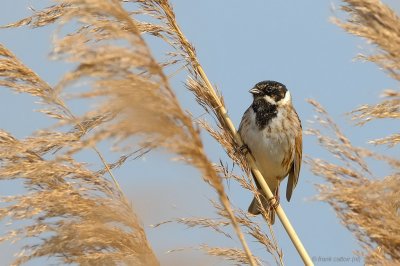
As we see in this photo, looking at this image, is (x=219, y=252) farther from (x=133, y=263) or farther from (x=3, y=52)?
(x=3, y=52)

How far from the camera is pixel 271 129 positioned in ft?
14.6

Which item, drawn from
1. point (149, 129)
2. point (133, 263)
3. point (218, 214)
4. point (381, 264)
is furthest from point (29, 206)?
point (381, 264)

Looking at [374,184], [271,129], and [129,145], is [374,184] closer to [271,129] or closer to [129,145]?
[129,145]

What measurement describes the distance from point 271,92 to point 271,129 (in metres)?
0.26

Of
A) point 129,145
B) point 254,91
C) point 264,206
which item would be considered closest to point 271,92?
point 254,91

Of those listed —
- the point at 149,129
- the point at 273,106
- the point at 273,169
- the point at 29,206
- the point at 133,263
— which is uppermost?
the point at 149,129

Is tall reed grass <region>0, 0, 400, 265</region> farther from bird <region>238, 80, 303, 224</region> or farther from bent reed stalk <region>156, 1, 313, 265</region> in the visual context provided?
bird <region>238, 80, 303, 224</region>

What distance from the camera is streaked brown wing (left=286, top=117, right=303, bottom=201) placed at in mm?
4732

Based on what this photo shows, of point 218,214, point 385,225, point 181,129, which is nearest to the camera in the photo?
point 181,129

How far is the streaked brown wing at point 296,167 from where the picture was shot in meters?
4.73

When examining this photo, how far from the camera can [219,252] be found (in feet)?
7.64

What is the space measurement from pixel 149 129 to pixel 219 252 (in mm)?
895

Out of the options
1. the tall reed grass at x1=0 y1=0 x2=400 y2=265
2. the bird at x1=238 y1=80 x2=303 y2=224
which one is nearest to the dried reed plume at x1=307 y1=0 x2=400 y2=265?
the tall reed grass at x1=0 y1=0 x2=400 y2=265

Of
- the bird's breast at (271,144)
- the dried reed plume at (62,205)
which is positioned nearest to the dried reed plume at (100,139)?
the dried reed plume at (62,205)
